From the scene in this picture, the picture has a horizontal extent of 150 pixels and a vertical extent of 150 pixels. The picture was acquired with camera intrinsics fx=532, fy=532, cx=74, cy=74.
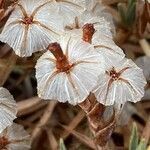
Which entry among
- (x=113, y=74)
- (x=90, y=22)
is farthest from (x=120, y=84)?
(x=90, y=22)

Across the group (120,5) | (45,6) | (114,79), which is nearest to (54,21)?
(45,6)

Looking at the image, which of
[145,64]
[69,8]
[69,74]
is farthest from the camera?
[145,64]

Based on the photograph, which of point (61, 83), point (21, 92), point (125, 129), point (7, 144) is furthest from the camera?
point (21, 92)

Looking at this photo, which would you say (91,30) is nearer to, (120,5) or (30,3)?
(30,3)

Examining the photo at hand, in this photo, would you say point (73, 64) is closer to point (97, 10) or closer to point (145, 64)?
point (97, 10)

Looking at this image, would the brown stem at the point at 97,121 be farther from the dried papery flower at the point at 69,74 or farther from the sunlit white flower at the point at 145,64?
the sunlit white flower at the point at 145,64

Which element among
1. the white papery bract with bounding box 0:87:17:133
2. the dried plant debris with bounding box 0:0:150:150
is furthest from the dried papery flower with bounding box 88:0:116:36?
the white papery bract with bounding box 0:87:17:133

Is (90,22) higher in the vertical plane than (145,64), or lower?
higher
